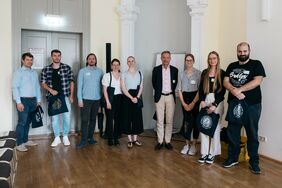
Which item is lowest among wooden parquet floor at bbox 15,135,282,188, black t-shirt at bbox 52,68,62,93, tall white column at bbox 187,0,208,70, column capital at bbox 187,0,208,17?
wooden parquet floor at bbox 15,135,282,188

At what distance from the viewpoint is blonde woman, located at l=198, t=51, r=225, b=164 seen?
3.75 m

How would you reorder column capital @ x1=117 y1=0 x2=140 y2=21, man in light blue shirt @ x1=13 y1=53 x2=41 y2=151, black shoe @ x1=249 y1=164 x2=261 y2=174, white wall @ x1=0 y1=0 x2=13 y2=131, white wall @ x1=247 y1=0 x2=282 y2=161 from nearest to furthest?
black shoe @ x1=249 y1=164 x2=261 y2=174, white wall @ x1=247 y1=0 x2=282 y2=161, man in light blue shirt @ x1=13 y1=53 x2=41 y2=151, white wall @ x1=0 y1=0 x2=13 y2=131, column capital @ x1=117 y1=0 x2=140 y2=21

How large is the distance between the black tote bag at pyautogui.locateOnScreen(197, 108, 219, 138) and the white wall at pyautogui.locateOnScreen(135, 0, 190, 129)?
2055mm

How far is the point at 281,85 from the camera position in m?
3.83

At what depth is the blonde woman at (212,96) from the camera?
12.3ft

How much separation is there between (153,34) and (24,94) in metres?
3.05

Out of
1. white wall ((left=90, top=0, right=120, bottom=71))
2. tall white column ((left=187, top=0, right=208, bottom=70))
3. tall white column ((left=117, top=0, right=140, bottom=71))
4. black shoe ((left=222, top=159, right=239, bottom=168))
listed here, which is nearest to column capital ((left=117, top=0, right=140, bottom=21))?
tall white column ((left=117, top=0, right=140, bottom=71))

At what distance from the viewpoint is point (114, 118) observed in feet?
15.6

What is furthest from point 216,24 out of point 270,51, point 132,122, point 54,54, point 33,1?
point 33,1

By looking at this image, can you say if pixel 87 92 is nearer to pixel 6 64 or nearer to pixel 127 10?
pixel 6 64

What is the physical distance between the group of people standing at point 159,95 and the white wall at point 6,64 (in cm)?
55


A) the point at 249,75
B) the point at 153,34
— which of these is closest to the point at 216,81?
the point at 249,75

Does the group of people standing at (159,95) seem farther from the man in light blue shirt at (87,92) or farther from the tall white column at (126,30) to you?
the tall white column at (126,30)

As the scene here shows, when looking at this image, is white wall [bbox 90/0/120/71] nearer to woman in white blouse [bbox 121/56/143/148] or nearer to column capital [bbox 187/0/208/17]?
woman in white blouse [bbox 121/56/143/148]
